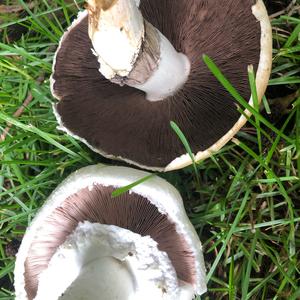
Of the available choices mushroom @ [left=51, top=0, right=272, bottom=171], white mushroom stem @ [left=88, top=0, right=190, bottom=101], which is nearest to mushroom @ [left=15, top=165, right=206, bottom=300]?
mushroom @ [left=51, top=0, right=272, bottom=171]

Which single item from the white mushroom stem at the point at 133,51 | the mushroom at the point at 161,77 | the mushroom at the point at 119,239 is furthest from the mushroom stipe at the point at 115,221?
the white mushroom stem at the point at 133,51

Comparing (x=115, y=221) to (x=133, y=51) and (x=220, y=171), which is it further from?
(x=133, y=51)

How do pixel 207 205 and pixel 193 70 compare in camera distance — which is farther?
pixel 207 205

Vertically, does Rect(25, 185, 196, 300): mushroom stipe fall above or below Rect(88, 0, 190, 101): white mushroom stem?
below

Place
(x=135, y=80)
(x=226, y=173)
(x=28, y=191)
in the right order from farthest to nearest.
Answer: (x=28, y=191)
(x=226, y=173)
(x=135, y=80)

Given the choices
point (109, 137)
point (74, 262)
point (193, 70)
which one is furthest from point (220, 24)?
point (74, 262)

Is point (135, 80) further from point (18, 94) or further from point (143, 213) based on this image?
point (18, 94)

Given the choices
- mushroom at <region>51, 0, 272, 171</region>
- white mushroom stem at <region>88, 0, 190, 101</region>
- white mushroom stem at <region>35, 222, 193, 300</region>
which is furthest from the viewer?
white mushroom stem at <region>35, 222, 193, 300</region>

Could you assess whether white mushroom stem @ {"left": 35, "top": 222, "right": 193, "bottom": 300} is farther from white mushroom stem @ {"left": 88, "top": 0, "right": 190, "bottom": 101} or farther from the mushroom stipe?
→ white mushroom stem @ {"left": 88, "top": 0, "right": 190, "bottom": 101}
